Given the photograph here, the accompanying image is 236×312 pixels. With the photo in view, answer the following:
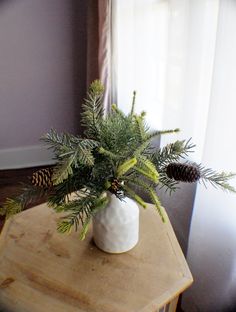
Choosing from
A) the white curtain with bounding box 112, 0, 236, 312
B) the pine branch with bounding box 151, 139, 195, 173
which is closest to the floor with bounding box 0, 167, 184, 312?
the white curtain with bounding box 112, 0, 236, 312

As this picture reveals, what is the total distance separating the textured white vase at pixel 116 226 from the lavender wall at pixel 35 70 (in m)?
1.65

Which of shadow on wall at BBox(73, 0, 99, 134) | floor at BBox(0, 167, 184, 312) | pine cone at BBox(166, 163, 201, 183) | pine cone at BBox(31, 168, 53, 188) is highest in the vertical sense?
shadow on wall at BBox(73, 0, 99, 134)

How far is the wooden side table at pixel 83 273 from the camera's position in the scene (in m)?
0.64

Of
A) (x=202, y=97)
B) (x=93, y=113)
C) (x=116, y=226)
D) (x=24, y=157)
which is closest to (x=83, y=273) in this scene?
(x=116, y=226)

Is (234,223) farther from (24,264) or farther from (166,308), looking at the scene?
(24,264)

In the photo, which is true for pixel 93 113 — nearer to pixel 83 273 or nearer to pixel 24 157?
pixel 83 273

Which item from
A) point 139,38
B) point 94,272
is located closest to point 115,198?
point 94,272

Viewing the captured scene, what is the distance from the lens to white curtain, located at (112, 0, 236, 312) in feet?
2.78

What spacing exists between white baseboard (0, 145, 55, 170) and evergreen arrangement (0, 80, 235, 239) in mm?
1703

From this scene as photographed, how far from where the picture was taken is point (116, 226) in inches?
27.4

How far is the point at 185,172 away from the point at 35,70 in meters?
1.78

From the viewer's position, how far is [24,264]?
0.73 m

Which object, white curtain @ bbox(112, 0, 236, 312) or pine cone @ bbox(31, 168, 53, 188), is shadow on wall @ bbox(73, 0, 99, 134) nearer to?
white curtain @ bbox(112, 0, 236, 312)

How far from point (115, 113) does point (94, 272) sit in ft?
1.28
